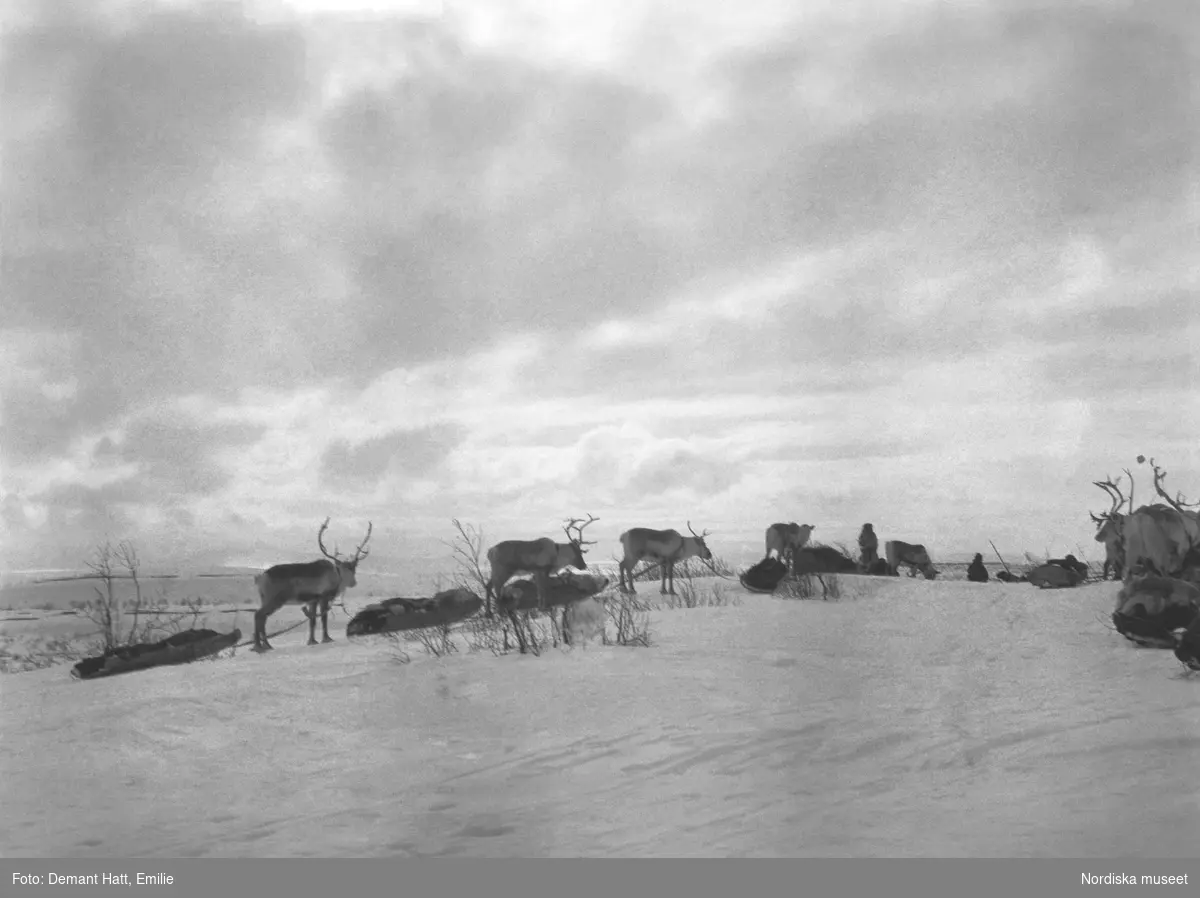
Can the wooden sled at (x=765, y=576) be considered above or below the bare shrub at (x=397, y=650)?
above

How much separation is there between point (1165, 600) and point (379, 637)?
7161 mm

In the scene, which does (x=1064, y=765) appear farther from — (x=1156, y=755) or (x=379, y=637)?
(x=379, y=637)

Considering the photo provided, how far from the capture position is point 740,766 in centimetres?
479

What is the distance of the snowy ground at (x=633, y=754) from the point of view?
13.2 ft

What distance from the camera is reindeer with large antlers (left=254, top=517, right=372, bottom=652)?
Result: 9.45 metres

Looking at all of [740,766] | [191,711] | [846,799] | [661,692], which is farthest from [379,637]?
[846,799]

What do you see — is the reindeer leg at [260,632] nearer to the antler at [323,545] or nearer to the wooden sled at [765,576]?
the antler at [323,545]

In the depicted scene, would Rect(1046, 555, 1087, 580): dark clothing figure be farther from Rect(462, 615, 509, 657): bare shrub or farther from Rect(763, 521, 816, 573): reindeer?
Rect(462, 615, 509, 657): bare shrub

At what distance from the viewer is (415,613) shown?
413 inches

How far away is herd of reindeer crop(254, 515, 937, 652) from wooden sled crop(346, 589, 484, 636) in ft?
1.24

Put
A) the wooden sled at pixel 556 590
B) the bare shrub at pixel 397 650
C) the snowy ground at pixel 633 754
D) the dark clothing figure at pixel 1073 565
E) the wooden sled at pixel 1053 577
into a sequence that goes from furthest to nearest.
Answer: the dark clothing figure at pixel 1073 565 < the wooden sled at pixel 1053 577 < the wooden sled at pixel 556 590 < the bare shrub at pixel 397 650 < the snowy ground at pixel 633 754

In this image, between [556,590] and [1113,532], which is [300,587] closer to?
[556,590]

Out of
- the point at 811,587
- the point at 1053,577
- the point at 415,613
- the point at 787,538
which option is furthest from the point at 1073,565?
the point at 415,613

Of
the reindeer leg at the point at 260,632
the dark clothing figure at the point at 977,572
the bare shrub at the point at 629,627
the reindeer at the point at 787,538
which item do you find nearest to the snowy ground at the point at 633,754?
the bare shrub at the point at 629,627
